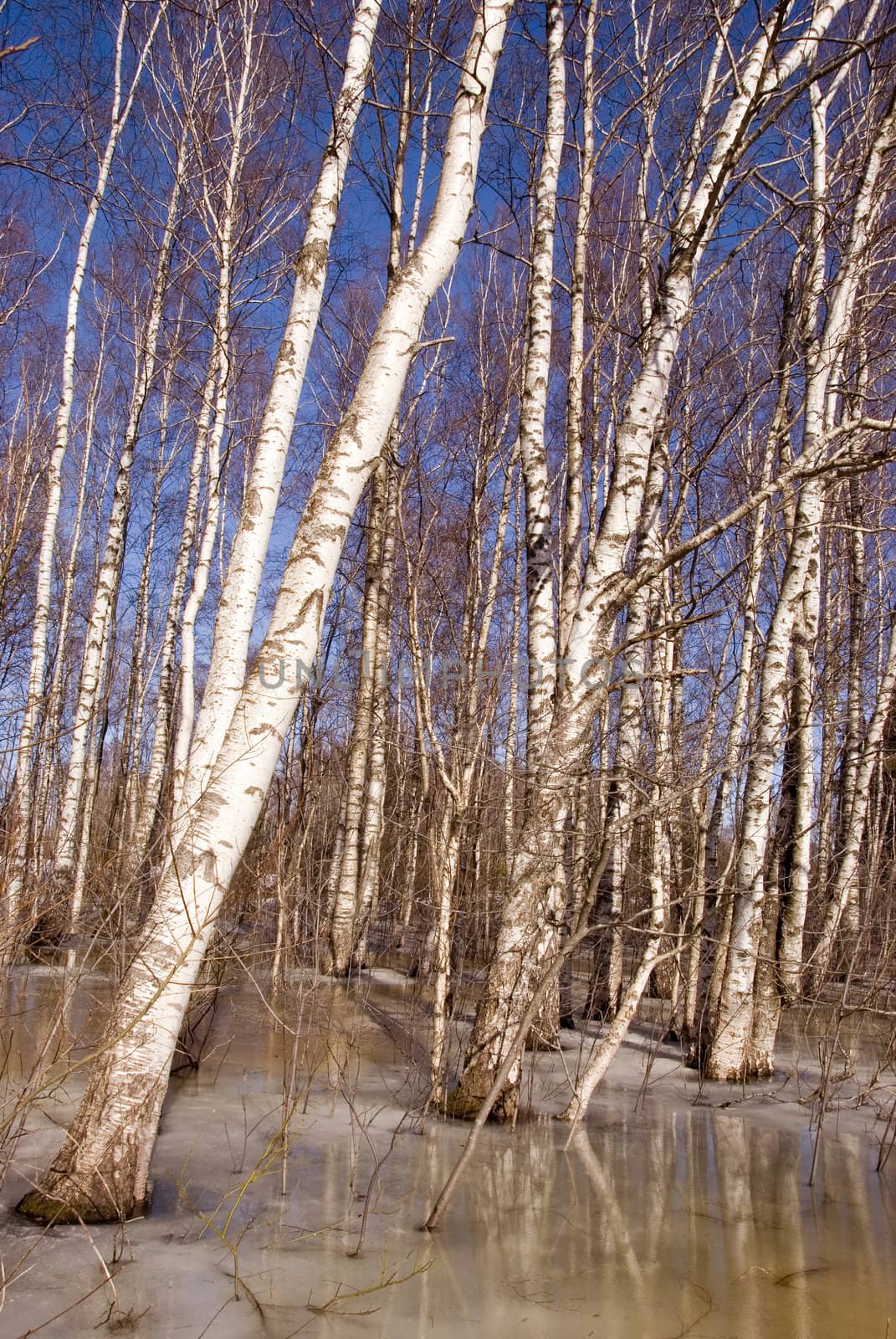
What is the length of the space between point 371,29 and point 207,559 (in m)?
5.55

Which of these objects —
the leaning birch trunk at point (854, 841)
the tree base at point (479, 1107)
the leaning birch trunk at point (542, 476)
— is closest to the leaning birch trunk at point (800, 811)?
the leaning birch trunk at point (854, 841)

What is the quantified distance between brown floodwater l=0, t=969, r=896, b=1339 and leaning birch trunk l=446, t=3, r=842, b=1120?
0.46m

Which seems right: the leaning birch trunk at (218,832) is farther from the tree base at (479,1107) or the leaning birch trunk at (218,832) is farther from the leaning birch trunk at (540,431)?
the tree base at (479,1107)

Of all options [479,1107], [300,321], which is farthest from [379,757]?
[300,321]

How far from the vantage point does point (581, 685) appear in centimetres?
451

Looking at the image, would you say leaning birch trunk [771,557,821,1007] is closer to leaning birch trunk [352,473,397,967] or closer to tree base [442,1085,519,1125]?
tree base [442,1085,519,1125]

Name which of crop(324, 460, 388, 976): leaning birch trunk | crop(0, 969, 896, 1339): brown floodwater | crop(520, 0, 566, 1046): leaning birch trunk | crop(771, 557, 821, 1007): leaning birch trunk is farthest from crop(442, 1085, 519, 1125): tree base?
crop(324, 460, 388, 976): leaning birch trunk

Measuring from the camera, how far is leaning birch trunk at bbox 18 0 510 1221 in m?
3.03

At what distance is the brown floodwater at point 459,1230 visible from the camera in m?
2.68

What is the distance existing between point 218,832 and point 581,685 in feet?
6.67

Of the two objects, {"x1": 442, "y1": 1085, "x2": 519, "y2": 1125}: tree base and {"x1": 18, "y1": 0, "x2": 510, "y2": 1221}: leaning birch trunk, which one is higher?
{"x1": 18, "y1": 0, "x2": 510, "y2": 1221}: leaning birch trunk

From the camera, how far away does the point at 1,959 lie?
3.07 metres

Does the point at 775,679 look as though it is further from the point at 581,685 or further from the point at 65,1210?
the point at 65,1210

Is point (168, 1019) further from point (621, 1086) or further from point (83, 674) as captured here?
point (83, 674)
